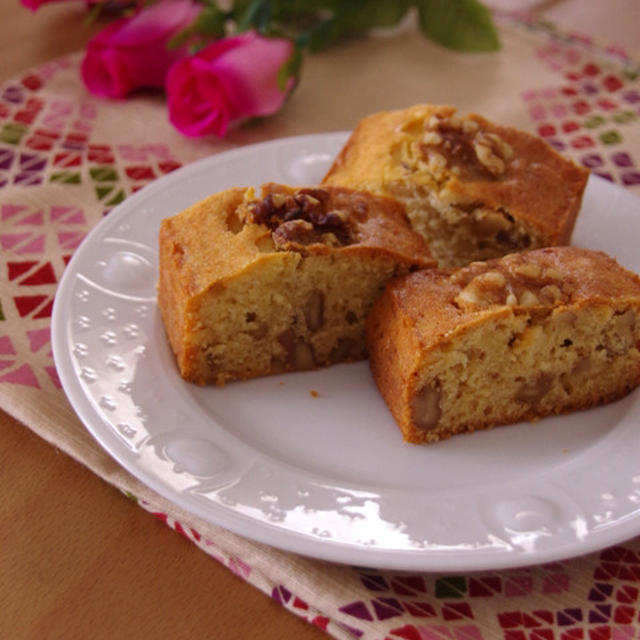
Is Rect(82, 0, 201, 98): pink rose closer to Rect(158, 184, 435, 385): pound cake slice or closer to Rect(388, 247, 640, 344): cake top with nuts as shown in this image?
Rect(158, 184, 435, 385): pound cake slice

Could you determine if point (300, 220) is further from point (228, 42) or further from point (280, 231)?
point (228, 42)

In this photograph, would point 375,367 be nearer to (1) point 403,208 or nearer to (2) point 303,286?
(2) point 303,286

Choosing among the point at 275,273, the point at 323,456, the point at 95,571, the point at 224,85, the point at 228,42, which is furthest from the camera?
the point at 228,42

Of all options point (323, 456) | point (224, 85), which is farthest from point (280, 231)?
point (224, 85)

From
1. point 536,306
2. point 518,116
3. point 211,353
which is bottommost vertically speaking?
point 518,116

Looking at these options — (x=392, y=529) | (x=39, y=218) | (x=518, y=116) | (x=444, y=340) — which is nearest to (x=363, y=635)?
(x=392, y=529)

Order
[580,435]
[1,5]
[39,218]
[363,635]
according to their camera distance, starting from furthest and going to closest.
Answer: [1,5]
[39,218]
[580,435]
[363,635]
